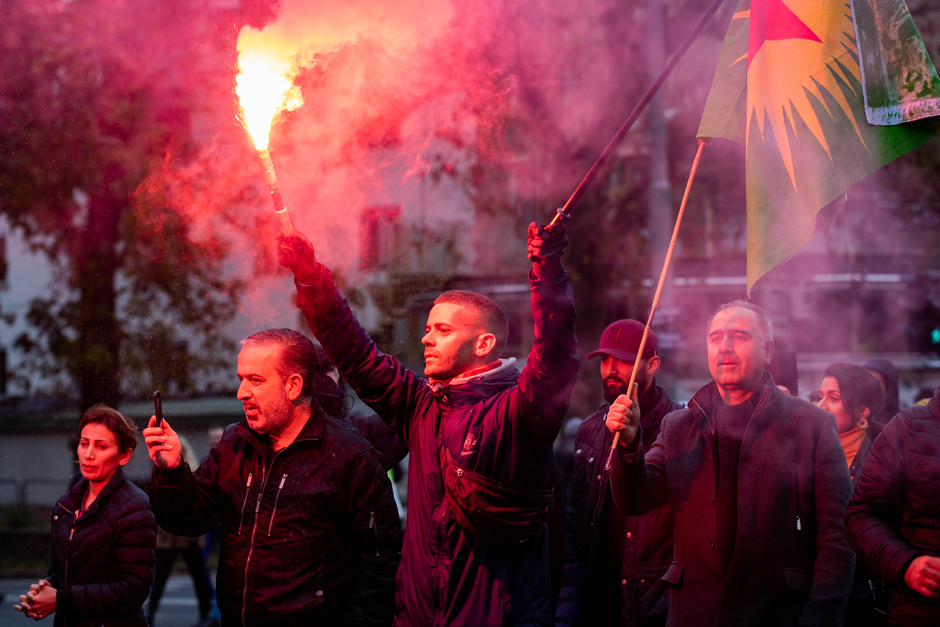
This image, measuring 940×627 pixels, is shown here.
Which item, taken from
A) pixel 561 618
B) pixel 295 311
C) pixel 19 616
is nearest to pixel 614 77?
pixel 295 311

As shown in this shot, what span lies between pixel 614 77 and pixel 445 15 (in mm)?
3270

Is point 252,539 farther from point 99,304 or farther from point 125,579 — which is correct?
point 99,304

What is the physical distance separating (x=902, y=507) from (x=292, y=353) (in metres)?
2.05

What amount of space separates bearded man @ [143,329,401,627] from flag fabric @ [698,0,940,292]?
4.91ft

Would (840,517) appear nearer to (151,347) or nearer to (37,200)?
(151,347)

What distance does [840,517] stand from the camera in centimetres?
262

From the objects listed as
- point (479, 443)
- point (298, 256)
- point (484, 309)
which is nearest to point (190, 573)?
point (298, 256)

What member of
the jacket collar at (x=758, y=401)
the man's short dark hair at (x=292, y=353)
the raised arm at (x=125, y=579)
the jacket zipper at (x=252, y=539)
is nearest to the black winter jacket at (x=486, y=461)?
the man's short dark hair at (x=292, y=353)

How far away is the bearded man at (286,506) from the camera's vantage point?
271cm

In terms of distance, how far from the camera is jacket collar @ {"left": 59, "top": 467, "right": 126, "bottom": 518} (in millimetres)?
3191

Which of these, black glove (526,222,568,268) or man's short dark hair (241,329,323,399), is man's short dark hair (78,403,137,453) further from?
black glove (526,222,568,268)

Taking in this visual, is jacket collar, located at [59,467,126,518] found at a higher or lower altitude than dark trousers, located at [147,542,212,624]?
higher

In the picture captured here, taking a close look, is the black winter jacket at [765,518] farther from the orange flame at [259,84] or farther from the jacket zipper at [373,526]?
the orange flame at [259,84]

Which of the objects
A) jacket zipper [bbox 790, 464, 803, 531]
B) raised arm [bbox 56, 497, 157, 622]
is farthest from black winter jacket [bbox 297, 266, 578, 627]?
raised arm [bbox 56, 497, 157, 622]
